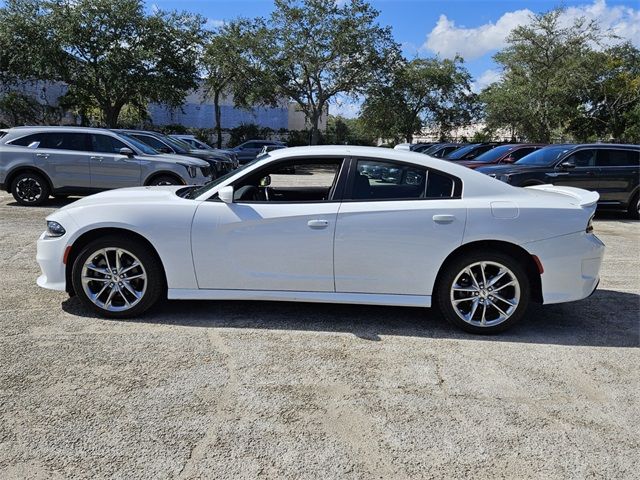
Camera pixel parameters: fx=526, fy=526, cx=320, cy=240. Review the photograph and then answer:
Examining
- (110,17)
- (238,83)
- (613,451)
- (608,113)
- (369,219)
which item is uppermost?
(110,17)

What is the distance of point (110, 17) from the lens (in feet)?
87.2

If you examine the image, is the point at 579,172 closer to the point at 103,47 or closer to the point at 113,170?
the point at 113,170

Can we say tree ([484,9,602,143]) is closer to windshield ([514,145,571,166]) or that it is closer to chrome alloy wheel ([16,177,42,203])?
windshield ([514,145,571,166])

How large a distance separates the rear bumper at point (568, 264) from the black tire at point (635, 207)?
340 inches

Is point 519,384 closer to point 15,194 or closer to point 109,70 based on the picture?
point 15,194

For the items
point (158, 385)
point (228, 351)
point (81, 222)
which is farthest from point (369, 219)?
point (81, 222)

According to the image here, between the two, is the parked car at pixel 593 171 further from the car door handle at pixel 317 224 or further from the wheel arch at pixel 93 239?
the wheel arch at pixel 93 239

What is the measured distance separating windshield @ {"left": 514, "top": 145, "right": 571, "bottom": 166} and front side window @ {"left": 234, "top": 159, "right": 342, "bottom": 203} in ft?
27.7

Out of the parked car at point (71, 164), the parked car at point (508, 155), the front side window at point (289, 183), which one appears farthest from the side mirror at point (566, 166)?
the front side window at point (289, 183)

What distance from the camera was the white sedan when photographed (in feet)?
14.1

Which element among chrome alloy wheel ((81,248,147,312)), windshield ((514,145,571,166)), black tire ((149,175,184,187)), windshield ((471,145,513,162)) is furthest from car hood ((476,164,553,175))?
chrome alloy wheel ((81,248,147,312))

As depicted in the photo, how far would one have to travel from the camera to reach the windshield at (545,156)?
11.6 m

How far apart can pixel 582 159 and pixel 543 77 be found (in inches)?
938

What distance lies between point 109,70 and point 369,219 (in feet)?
87.8
